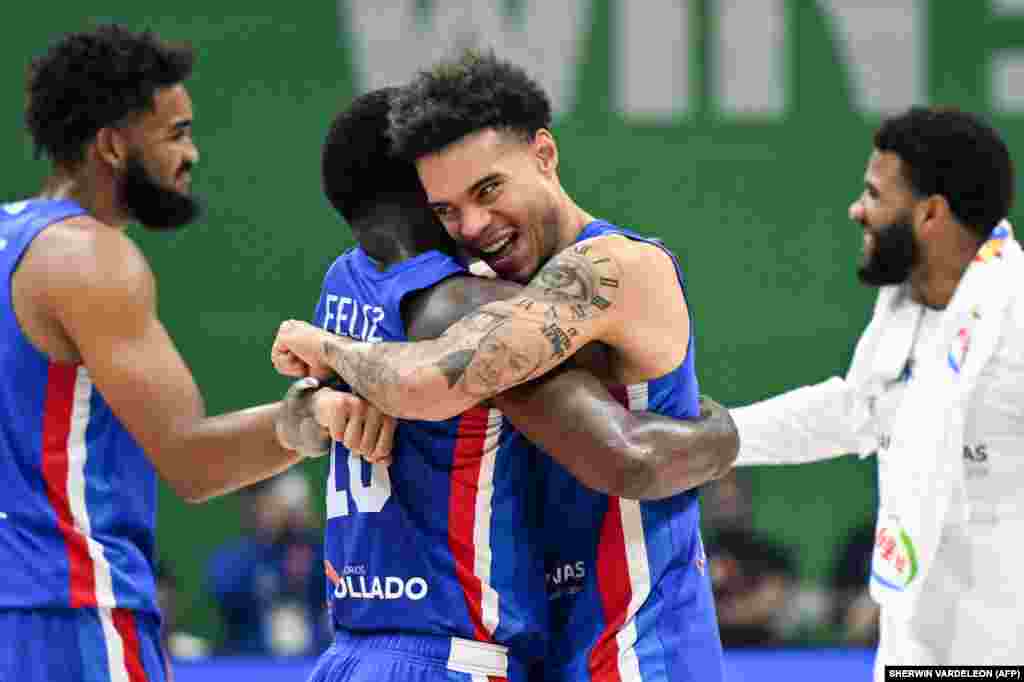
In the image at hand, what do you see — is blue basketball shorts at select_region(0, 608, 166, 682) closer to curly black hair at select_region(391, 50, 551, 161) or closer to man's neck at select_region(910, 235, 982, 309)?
curly black hair at select_region(391, 50, 551, 161)

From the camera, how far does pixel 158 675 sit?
385 cm

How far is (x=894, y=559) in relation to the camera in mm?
4676

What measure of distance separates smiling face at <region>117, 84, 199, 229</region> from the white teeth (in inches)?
41.3

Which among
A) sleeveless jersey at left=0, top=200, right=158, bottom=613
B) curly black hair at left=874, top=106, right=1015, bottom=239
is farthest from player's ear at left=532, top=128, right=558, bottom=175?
curly black hair at left=874, top=106, right=1015, bottom=239

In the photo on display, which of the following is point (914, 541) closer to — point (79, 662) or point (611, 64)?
Result: point (79, 662)

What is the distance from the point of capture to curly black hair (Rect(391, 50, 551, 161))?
3363 millimetres

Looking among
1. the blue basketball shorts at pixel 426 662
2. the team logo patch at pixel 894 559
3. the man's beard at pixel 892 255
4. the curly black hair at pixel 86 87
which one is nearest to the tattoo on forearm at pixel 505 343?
the blue basketball shorts at pixel 426 662

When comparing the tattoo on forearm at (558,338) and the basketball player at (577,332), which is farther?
the basketball player at (577,332)

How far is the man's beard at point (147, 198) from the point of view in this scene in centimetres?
400

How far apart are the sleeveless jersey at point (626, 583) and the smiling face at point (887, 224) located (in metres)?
2.13

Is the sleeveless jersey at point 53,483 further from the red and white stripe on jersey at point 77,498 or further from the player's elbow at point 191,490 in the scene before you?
the player's elbow at point 191,490

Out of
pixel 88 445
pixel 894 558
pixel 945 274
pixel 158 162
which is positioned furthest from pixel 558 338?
pixel 945 274

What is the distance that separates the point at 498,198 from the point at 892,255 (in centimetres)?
236

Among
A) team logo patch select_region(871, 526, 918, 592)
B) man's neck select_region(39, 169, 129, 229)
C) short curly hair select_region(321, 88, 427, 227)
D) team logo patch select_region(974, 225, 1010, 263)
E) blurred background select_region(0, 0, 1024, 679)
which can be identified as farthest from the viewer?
blurred background select_region(0, 0, 1024, 679)
